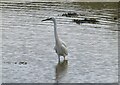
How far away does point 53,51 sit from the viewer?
1320cm

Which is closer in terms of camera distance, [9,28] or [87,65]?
[87,65]

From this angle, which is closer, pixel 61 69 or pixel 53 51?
pixel 61 69

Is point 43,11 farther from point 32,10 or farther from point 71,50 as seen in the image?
point 71,50

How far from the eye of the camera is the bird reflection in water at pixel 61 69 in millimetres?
10549

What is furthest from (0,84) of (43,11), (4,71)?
(43,11)

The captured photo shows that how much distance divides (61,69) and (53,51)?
1.93 meters

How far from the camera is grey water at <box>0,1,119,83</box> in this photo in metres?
10.6

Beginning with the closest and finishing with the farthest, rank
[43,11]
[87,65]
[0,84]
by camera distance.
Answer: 1. [0,84]
2. [87,65]
3. [43,11]

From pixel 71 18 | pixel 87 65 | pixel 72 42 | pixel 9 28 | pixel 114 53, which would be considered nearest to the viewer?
pixel 87 65

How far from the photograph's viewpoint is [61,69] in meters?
11.3

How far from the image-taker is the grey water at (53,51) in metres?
10.6

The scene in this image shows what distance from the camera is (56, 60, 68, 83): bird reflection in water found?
34.6ft

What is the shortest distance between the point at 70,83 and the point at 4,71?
1.97 meters

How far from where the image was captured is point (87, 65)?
11578 mm
